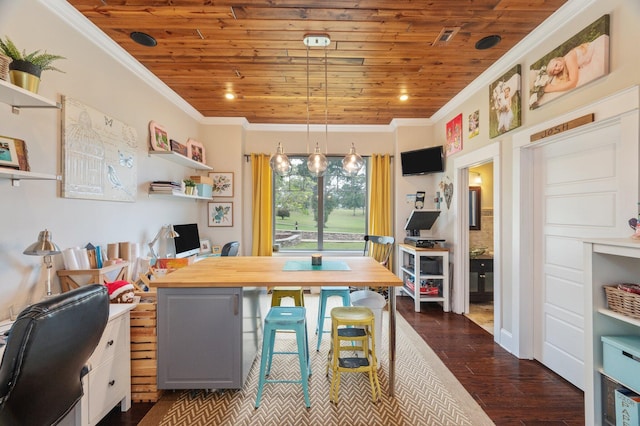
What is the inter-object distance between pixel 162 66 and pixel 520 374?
4.36 meters

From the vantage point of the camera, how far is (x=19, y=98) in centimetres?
161

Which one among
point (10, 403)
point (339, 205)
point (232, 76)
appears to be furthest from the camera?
point (339, 205)

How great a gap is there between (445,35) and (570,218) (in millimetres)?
1778

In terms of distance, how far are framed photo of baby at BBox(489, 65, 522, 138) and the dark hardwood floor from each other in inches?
85.6

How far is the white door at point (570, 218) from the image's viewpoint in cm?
189

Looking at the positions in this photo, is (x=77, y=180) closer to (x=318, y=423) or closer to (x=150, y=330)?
(x=150, y=330)

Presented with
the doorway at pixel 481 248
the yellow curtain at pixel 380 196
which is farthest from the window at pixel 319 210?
the doorway at pixel 481 248

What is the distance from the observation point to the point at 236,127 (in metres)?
4.57

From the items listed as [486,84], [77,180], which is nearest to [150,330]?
[77,180]

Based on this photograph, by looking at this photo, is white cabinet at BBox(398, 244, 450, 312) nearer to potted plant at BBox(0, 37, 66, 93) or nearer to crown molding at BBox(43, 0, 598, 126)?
crown molding at BBox(43, 0, 598, 126)

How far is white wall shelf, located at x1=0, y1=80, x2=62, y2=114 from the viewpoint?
1.48 m

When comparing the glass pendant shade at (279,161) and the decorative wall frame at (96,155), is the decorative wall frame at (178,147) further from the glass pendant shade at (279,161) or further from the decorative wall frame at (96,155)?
the glass pendant shade at (279,161)

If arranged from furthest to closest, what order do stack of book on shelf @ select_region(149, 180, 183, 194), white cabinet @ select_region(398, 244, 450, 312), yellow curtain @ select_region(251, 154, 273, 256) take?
yellow curtain @ select_region(251, 154, 273, 256) < white cabinet @ select_region(398, 244, 450, 312) < stack of book on shelf @ select_region(149, 180, 183, 194)

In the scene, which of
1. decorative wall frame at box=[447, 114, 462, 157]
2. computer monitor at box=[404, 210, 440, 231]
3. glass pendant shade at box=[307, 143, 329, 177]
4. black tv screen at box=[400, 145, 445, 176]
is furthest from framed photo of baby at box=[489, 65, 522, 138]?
glass pendant shade at box=[307, 143, 329, 177]
